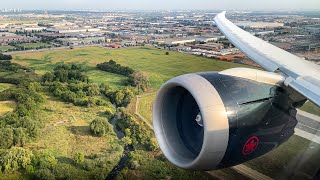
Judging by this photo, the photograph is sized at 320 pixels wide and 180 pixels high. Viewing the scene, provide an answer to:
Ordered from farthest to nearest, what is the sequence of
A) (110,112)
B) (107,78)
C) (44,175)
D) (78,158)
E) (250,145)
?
(107,78)
(110,112)
(78,158)
(44,175)
(250,145)

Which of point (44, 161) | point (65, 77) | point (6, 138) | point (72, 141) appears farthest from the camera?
point (65, 77)

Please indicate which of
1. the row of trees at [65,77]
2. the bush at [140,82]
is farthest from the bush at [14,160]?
the row of trees at [65,77]

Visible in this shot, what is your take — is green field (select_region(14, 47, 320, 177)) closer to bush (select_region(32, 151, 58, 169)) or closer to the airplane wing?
bush (select_region(32, 151, 58, 169))

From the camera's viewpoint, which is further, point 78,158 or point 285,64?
point 78,158

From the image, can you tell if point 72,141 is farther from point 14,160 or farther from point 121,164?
point 14,160

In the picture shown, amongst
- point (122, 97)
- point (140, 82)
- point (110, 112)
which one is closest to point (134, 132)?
point (110, 112)

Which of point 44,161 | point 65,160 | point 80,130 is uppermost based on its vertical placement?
point 44,161

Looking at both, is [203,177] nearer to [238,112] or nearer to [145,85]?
[238,112]
